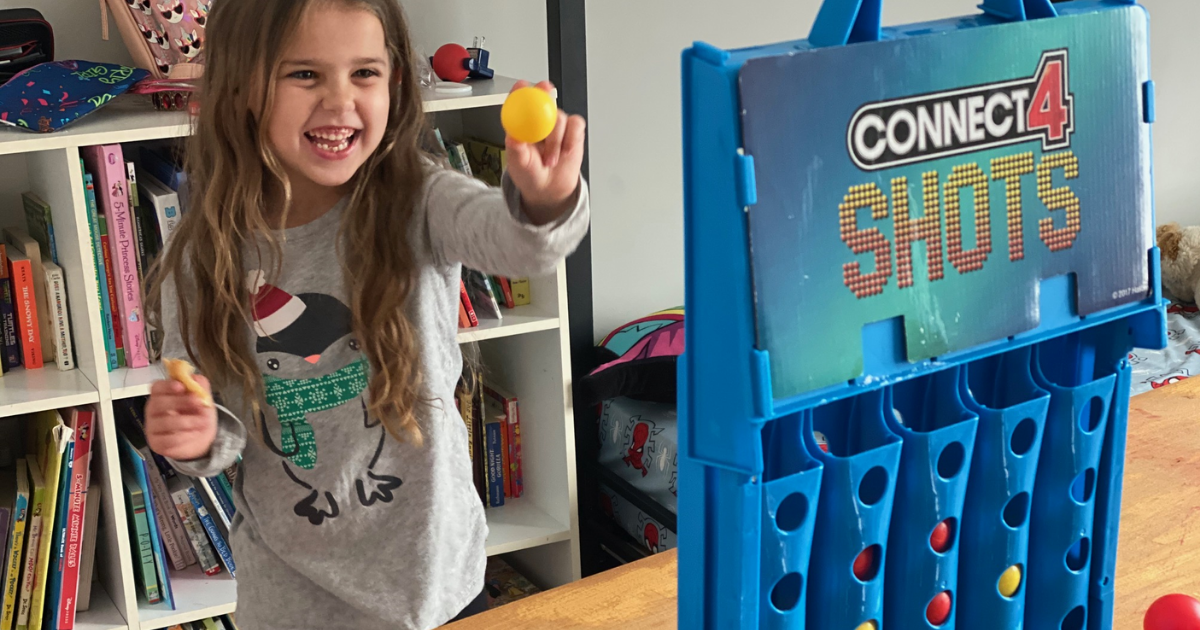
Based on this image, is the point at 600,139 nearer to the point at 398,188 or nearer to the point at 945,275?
the point at 398,188

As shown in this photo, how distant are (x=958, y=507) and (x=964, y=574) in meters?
0.05

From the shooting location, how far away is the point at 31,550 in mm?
1752

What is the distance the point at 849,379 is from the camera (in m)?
0.47

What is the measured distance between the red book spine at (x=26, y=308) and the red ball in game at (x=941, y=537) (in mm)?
1546

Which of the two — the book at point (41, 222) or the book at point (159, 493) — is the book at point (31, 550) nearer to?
the book at point (159, 493)

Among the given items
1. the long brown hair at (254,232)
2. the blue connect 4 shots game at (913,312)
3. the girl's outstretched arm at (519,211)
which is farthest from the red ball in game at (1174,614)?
the long brown hair at (254,232)

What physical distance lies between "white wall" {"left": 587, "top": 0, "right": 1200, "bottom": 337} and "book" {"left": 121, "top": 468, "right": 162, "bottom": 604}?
1.00 m

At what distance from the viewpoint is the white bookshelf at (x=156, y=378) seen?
5.37 feet

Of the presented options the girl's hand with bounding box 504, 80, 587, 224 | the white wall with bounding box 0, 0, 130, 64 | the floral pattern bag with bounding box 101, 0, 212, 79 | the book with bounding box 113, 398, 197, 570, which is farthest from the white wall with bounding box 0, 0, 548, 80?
the girl's hand with bounding box 504, 80, 587, 224

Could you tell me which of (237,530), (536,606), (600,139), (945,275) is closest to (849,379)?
(945,275)

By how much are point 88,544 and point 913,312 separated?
5.40ft

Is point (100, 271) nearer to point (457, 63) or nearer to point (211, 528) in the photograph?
point (211, 528)

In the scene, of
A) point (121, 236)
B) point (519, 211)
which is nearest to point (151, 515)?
point (121, 236)

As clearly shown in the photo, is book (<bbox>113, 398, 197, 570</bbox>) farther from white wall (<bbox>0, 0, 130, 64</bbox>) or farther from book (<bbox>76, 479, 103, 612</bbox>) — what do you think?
white wall (<bbox>0, 0, 130, 64</bbox>)
